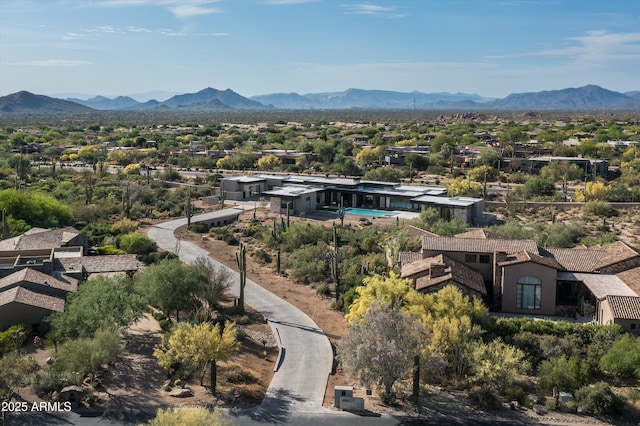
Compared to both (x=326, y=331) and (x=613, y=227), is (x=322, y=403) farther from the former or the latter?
(x=613, y=227)

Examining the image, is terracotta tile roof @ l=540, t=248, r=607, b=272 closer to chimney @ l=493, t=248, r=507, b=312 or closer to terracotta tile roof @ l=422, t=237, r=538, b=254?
terracotta tile roof @ l=422, t=237, r=538, b=254

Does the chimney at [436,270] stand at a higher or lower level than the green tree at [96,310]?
higher

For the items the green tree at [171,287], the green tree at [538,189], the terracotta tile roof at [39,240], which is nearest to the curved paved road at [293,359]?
the green tree at [171,287]

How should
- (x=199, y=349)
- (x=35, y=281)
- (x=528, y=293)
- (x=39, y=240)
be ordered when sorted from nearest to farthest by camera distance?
(x=199, y=349) < (x=35, y=281) < (x=528, y=293) < (x=39, y=240)

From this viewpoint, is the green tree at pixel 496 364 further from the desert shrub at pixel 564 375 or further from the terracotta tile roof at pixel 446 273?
the terracotta tile roof at pixel 446 273

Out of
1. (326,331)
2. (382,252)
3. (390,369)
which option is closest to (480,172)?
(382,252)

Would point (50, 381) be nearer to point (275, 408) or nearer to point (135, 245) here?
point (275, 408)

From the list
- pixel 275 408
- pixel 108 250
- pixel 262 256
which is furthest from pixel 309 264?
pixel 275 408

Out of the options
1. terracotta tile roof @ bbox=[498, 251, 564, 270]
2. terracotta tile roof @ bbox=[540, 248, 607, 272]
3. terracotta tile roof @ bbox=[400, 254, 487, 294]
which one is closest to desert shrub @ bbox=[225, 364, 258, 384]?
terracotta tile roof @ bbox=[400, 254, 487, 294]
